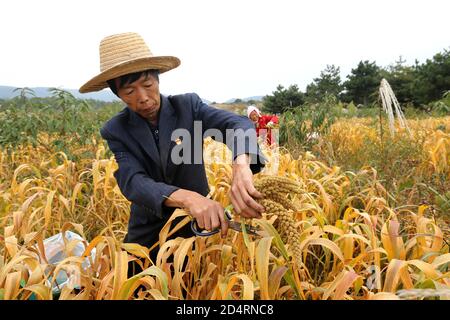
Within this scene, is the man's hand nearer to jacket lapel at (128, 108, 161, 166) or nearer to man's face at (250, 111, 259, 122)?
jacket lapel at (128, 108, 161, 166)

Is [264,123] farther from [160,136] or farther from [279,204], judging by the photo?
[279,204]

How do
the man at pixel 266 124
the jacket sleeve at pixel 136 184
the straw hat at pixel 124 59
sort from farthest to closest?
the man at pixel 266 124
the straw hat at pixel 124 59
the jacket sleeve at pixel 136 184

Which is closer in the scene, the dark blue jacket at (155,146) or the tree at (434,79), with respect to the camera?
the dark blue jacket at (155,146)

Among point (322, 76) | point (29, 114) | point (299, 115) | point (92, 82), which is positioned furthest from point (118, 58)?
point (322, 76)

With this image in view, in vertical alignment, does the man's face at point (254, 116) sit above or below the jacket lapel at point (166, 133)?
above

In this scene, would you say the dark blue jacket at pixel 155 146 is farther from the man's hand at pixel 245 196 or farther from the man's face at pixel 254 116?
the man's face at pixel 254 116

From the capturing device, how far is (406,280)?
3.79 feet

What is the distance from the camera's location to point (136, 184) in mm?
1348

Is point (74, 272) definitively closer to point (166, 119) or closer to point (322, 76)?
point (166, 119)

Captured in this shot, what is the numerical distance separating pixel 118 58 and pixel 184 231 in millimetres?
810

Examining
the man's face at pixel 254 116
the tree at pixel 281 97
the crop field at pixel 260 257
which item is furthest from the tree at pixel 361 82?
the crop field at pixel 260 257

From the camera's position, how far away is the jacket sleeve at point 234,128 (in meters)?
1.27

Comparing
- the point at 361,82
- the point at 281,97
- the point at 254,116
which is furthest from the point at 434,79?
the point at 254,116

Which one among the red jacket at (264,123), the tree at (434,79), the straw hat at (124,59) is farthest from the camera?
the tree at (434,79)
